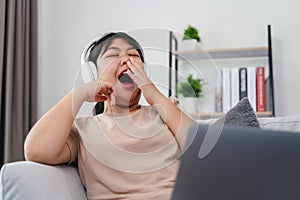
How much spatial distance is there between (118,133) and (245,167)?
584 millimetres

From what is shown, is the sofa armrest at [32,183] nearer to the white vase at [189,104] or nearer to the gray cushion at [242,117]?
the white vase at [189,104]

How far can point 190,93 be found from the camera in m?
0.94

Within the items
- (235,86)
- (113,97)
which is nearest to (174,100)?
(113,97)

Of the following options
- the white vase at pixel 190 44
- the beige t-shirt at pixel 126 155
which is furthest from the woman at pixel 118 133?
the white vase at pixel 190 44

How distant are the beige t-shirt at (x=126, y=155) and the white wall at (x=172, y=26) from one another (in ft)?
3.76

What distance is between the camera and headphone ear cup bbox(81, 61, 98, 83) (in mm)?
997

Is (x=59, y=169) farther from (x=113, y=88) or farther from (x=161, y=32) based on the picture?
(x=161, y=32)

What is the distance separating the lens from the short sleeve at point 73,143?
1.18m

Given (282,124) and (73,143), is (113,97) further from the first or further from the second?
(282,124)

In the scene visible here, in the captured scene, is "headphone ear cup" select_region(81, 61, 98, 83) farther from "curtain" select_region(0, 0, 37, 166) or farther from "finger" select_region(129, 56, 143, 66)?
"curtain" select_region(0, 0, 37, 166)

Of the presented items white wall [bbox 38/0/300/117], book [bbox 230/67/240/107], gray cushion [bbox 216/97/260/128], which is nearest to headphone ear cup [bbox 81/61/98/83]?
gray cushion [bbox 216/97/260/128]

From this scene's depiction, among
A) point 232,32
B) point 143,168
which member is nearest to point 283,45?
point 232,32

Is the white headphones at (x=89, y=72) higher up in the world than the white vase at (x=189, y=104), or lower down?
higher up

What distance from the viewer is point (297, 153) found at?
452 mm
